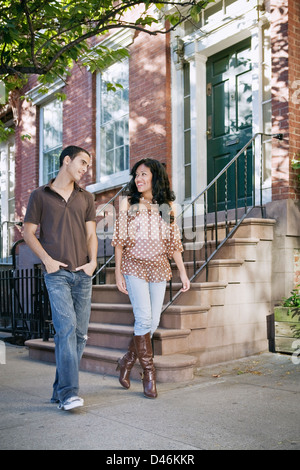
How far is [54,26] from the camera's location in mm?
6895

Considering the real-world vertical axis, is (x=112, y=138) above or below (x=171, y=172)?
above

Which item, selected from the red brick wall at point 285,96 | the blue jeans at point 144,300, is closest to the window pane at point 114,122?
the red brick wall at point 285,96

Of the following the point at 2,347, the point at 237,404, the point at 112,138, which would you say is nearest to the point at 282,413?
the point at 237,404

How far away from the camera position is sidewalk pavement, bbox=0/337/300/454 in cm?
301

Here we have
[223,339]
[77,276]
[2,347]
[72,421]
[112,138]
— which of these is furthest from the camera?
[112,138]

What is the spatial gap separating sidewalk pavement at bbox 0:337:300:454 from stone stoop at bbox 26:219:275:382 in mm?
185

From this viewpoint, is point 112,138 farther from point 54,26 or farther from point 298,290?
point 298,290

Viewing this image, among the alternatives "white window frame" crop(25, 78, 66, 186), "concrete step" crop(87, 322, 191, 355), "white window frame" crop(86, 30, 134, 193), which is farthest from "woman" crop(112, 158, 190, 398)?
"white window frame" crop(25, 78, 66, 186)

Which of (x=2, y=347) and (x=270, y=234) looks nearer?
(x=270, y=234)

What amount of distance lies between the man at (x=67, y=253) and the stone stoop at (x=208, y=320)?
1074mm

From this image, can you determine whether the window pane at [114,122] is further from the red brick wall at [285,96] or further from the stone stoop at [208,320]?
the stone stoop at [208,320]

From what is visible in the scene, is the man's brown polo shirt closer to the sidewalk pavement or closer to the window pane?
the sidewalk pavement
